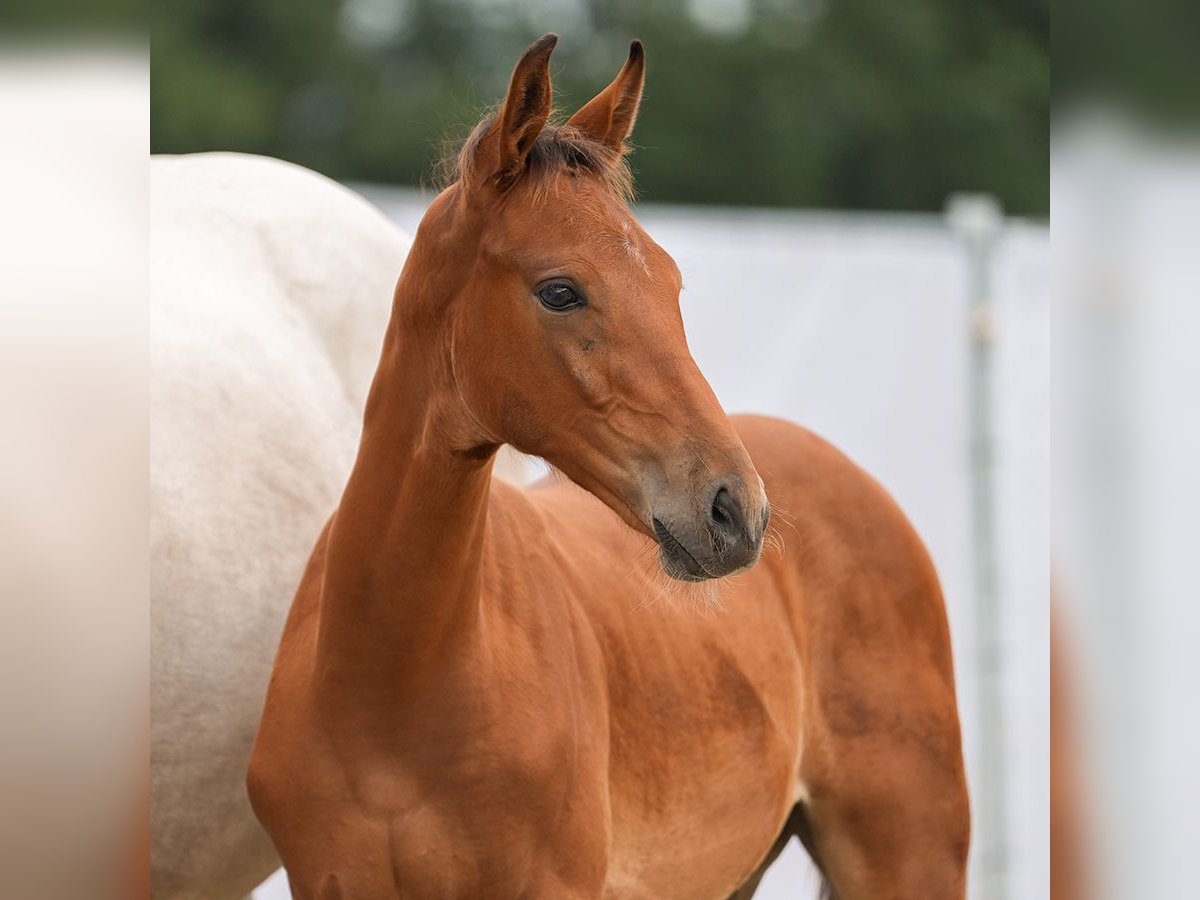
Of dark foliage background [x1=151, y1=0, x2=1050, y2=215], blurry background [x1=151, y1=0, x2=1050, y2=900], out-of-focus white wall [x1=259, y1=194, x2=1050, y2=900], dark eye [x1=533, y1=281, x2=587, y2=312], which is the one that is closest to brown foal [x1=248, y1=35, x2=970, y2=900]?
dark eye [x1=533, y1=281, x2=587, y2=312]

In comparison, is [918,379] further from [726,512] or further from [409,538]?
[726,512]

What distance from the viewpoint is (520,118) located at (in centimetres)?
170

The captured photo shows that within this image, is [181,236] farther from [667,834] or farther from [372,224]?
[667,834]

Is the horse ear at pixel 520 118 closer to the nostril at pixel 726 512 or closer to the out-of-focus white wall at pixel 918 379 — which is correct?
the nostril at pixel 726 512

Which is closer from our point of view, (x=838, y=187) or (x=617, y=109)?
(x=617, y=109)

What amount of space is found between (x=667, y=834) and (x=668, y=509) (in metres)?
0.76

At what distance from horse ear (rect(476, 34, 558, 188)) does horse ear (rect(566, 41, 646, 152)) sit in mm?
107

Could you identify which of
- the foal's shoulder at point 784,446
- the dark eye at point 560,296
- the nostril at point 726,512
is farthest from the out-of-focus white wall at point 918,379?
the nostril at point 726,512

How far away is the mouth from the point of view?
159 centimetres

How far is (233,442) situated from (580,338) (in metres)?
1.07

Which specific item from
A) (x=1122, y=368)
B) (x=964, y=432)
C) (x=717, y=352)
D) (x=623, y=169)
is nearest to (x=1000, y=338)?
(x=964, y=432)

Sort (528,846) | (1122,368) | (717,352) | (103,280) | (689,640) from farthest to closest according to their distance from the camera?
(717,352) < (689,640) < (528,846) < (103,280) < (1122,368)

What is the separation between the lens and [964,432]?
15.3 ft

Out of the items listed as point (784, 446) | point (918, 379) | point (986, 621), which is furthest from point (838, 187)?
point (784, 446)
